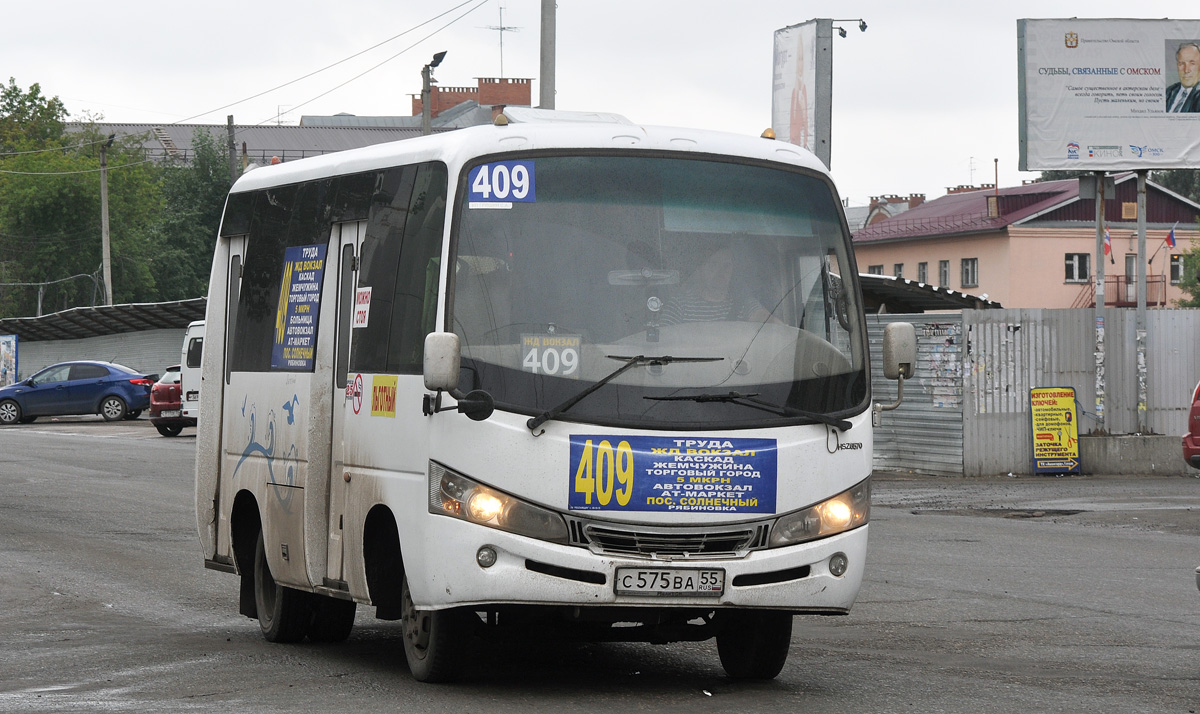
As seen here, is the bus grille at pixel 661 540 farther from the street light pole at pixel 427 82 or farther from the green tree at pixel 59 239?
the green tree at pixel 59 239

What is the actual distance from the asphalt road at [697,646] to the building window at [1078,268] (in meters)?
62.6

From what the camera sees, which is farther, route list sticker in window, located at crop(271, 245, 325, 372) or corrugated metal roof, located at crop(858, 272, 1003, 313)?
corrugated metal roof, located at crop(858, 272, 1003, 313)

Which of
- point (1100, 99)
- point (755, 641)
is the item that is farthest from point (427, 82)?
point (755, 641)

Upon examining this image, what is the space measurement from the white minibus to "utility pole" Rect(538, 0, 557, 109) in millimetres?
14110

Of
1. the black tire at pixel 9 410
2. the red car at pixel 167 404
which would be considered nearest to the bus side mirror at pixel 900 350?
the red car at pixel 167 404

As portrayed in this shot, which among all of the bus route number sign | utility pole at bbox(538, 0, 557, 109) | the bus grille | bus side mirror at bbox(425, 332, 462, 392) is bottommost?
the bus grille

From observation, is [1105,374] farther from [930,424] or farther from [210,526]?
[210,526]

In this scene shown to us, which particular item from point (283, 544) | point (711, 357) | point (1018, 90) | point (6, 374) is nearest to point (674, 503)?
point (711, 357)

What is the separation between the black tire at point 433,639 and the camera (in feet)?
24.7

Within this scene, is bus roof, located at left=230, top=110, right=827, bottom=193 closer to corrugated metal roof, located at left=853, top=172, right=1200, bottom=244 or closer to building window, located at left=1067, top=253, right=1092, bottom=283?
corrugated metal roof, located at left=853, top=172, right=1200, bottom=244

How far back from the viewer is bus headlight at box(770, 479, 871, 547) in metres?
7.38

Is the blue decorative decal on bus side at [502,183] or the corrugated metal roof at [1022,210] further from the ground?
the corrugated metal roof at [1022,210]

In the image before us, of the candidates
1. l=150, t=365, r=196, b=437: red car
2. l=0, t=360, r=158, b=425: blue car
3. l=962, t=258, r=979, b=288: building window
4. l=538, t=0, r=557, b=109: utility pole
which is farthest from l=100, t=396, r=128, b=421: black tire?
l=962, t=258, r=979, b=288: building window

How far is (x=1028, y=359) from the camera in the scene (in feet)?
82.0
